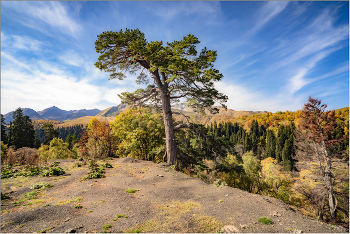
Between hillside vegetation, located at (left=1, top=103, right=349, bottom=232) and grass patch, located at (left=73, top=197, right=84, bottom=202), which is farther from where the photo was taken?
hillside vegetation, located at (left=1, top=103, right=349, bottom=232)

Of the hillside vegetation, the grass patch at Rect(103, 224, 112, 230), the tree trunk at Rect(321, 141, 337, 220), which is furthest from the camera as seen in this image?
the tree trunk at Rect(321, 141, 337, 220)

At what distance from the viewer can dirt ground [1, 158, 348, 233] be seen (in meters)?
4.15

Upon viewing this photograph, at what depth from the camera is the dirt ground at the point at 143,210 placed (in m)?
4.15

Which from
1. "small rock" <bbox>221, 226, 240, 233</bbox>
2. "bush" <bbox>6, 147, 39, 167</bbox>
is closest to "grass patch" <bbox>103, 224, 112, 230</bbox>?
"small rock" <bbox>221, 226, 240, 233</bbox>

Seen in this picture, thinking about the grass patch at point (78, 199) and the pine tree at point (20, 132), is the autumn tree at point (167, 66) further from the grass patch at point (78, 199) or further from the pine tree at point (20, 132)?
the pine tree at point (20, 132)

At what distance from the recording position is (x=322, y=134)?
17.1 metres

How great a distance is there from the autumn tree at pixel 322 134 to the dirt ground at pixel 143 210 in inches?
657

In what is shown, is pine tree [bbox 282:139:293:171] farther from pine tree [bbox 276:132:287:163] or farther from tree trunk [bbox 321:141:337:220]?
tree trunk [bbox 321:141:337:220]

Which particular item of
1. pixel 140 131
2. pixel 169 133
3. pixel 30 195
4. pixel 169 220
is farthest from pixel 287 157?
pixel 30 195

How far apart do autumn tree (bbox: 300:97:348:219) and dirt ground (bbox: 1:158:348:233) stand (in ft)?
54.7

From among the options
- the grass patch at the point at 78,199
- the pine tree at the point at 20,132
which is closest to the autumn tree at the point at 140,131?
the grass patch at the point at 78,199

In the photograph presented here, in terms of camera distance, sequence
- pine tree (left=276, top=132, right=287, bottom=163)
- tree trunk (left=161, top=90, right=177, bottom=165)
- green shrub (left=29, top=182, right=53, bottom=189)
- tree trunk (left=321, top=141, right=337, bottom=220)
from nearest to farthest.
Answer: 1. green shrub (left=29, top=182, right=53, bottom=189)
2. tree trunk (left=161, top=90, right=177, bottom=165)
3. tree trunk (left=321, top=141, right=337, bottom=220)
4. pine tree (left=276, top=132, right=287, bottom=163)

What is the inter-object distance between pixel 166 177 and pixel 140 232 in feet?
A: 16.9

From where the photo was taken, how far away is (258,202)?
578 cm
